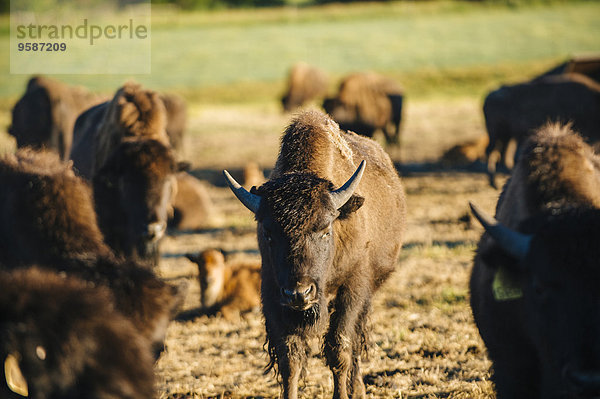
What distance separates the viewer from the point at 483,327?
4668 millimetres

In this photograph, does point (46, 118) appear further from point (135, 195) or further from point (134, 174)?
point (135, 195)

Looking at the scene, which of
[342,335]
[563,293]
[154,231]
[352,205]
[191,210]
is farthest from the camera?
[191,210]

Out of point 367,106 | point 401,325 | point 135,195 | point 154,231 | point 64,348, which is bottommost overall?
point 401,325

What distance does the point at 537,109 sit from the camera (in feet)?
43.1

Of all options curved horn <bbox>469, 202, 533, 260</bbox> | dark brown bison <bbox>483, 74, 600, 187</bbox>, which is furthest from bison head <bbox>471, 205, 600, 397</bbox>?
dark brown bison <bbox>483, 74, 600, 187</bbox>

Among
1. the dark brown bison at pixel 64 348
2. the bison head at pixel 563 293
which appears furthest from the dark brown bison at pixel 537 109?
the dark brown bison at pixel 64 348

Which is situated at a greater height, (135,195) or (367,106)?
(367,106)

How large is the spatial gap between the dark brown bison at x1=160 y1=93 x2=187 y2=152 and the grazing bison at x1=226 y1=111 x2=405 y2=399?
37.7 feet

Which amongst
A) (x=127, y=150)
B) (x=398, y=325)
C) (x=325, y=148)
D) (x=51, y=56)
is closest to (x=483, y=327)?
(x=325, y=148)

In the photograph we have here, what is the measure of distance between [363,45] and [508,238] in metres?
47.4

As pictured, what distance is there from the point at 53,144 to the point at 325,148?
799cm

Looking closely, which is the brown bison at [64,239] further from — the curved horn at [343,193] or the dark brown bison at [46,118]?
the dark brown bison at [46,118]

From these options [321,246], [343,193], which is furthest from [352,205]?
[321,246]

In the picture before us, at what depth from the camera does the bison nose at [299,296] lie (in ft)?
14.7
